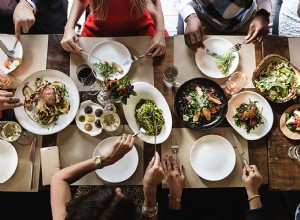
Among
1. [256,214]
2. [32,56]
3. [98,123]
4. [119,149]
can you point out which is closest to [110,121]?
[98,123]

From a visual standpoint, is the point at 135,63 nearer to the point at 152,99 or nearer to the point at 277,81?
the point at 152,99

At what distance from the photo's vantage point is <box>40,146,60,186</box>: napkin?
169 cm

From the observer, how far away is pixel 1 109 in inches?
65.7

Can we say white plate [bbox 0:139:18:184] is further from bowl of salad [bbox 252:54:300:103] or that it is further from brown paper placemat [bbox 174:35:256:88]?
bowl of salad [bbox 252:54:300:103]

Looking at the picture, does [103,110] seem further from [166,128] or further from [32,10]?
[32,10]

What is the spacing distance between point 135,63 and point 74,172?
2.40 ft

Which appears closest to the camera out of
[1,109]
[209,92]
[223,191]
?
[1,109]

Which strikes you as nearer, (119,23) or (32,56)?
(32,56)

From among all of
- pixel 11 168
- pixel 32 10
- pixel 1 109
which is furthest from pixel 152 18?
pixel 11 168

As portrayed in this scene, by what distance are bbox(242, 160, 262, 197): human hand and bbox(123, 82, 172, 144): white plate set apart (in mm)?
488

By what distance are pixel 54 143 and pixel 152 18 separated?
3.41 ft

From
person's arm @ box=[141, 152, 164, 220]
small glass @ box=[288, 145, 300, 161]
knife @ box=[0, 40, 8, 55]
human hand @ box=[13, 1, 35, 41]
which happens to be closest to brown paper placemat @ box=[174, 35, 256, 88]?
small glass @ box=[288, 145, 300, 161]

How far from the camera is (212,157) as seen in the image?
1.75 m

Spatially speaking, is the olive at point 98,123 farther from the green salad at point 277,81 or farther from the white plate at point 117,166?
the green salad at point 277,81
